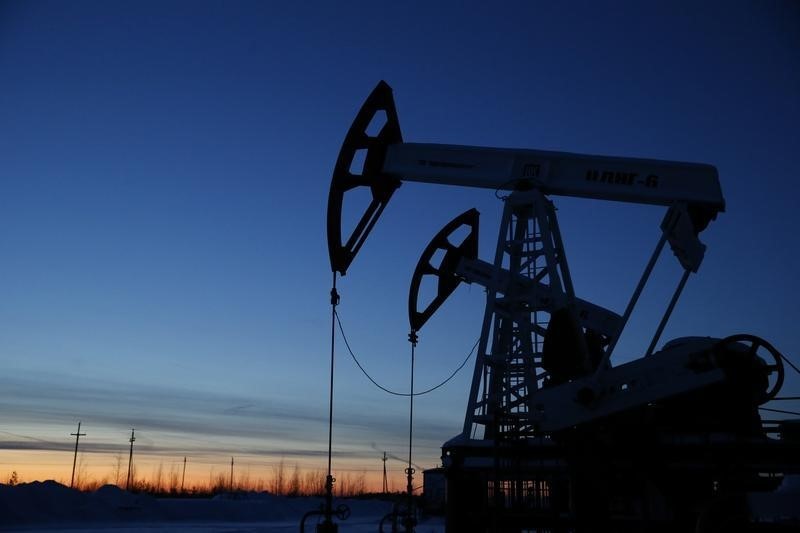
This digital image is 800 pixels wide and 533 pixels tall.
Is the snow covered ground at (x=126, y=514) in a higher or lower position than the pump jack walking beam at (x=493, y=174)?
lower

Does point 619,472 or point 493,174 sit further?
point 493,174

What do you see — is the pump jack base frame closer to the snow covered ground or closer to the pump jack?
the pump jack

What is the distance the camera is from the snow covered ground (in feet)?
123

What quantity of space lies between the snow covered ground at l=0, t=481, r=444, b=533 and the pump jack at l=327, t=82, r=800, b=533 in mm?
19990

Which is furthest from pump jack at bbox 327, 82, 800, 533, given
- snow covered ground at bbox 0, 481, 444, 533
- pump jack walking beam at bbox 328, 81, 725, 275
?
snow covered ground at bbox 0, 481, 444, 533

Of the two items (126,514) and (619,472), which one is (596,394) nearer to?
(619,472)

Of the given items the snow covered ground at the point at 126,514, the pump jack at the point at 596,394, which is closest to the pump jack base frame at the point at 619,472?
the pump jack at the point at 596,394

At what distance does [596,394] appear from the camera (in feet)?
30.9

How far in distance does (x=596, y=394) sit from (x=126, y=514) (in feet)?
138

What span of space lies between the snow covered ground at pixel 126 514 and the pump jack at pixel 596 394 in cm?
1999

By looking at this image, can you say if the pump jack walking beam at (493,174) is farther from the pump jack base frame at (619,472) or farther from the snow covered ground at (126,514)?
the snow covered ground at (126,514)

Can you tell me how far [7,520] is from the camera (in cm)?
3778

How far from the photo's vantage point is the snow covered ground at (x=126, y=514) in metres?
37.5

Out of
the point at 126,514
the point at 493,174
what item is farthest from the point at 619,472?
the point at 126,514
